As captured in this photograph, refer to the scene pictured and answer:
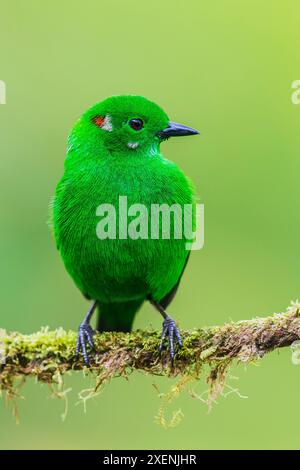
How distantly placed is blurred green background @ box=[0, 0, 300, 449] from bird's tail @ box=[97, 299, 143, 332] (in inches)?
72.3

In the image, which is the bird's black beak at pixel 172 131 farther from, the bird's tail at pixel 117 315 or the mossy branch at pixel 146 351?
the mossy branch at pixel 146 351

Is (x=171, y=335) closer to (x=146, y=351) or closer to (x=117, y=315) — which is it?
(x=146, y=351)

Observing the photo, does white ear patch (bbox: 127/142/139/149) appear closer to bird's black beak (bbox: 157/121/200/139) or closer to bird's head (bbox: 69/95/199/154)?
bird's head (bbox: 69/95/199/154)

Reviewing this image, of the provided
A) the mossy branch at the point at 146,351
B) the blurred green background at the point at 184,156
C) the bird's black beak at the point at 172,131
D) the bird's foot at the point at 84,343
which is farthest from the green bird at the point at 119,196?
the blurred green background at the point at 184,156

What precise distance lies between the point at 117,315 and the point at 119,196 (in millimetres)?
974

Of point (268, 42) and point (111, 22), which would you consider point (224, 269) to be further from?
point (111, 22)

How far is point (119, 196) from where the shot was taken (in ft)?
15.5

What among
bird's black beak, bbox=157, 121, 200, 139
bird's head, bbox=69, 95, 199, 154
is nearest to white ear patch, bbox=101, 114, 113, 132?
bird's head, bbox=69, 95, 199, 154

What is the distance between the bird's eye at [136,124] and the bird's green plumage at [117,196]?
0.9 inches

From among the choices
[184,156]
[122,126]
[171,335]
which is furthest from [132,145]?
[184,156]

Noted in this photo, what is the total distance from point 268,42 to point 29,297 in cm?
398

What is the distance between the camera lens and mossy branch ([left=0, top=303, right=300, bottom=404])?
3.97m

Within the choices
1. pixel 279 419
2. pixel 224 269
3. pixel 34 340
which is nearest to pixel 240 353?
pixel 34 340

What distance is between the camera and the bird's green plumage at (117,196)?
473 centimetres
